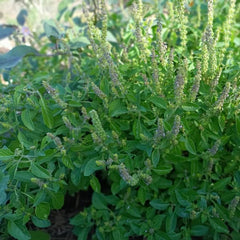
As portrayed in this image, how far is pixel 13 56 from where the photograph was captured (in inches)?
84.5

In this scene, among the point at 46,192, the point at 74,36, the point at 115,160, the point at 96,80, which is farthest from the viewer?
the point at 74,36

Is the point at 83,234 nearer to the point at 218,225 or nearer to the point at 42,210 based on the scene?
the point at 42,210

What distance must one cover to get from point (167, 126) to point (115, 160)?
0.27 m

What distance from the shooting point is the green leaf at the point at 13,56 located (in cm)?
207

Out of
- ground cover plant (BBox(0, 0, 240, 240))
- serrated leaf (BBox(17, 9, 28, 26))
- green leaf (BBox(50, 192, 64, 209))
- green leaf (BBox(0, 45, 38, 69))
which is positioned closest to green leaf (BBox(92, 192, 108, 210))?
ground cover plant (BBox(0, 0, 240, 240))

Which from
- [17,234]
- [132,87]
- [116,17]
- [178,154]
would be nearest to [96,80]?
[132,87]

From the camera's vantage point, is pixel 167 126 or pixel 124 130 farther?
pixel 124 130

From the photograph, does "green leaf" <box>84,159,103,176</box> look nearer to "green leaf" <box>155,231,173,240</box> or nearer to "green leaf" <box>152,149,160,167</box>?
"green leaf" <box>152,149,160,167</box>

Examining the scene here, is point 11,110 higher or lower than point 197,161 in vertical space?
higher

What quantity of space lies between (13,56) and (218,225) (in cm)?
152

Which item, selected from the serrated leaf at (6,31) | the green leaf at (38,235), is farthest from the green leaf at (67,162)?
the serrated leaf at (6,31)

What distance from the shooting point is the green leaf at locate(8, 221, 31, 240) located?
5.15 feet

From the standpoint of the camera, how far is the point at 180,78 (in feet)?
4.42

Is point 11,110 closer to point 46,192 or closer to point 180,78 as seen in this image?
point 46,192
